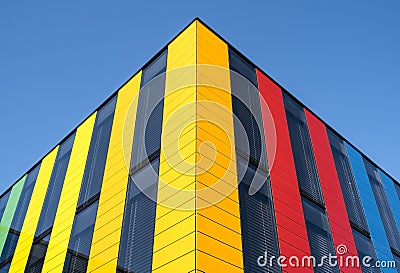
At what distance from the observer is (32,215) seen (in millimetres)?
14773

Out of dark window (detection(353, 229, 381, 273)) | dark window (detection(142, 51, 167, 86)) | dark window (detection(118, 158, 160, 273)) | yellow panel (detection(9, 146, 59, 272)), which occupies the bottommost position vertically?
dark window (detection(118, 158, 160, 273))

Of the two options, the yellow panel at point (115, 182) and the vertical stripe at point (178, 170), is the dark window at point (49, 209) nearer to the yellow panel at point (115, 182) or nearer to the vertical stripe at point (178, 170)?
the yellow panel at point (115, 182)

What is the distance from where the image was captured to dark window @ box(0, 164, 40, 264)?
14781 mm

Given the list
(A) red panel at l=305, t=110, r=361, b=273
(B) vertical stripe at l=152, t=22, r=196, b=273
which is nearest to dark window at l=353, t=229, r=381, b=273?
(A) red panel at l=305, t=110, r=361, b=273

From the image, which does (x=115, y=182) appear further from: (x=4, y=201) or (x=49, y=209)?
(x=4, y=201)

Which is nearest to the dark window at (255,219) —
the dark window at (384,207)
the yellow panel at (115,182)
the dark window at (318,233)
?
the dark window at (318,233)

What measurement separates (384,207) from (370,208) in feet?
5.74

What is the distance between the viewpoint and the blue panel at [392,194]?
17231 mm

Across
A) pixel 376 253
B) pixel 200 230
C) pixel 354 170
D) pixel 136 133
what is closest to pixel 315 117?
pixel 354 170

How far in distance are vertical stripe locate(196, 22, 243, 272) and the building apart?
1.2 inches

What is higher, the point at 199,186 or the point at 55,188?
the point at 55,188

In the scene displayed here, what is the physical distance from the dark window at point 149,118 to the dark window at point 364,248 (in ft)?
22.8

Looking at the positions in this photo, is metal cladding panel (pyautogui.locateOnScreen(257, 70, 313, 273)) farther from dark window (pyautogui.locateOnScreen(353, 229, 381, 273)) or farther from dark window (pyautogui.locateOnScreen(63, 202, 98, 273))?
dark window (pyautogui.locateOnScreen(63, 202, 98, 273))

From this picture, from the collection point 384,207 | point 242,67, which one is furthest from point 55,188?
point 384,207
